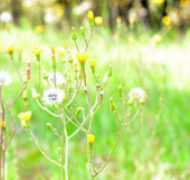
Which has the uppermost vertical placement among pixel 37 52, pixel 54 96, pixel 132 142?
pixel 37 52

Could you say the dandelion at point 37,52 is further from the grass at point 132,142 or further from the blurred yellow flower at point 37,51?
the grass at point 132,142

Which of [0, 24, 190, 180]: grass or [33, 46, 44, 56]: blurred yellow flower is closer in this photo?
[33, 46, 44, 56]: blurred yellow flower

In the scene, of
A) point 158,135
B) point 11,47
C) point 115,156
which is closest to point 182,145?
point 158,135

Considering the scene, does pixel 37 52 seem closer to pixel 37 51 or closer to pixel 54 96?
pixel 37 51

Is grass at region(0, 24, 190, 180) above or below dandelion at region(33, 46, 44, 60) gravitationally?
below

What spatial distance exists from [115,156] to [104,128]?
395mm

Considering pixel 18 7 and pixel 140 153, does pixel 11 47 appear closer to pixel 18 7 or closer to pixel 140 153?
pixel 140 153

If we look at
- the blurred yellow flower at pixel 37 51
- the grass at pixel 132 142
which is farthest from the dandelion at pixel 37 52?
the grass at pixel 132 142

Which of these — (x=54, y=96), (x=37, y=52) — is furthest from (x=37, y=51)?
(x=54, y=96)

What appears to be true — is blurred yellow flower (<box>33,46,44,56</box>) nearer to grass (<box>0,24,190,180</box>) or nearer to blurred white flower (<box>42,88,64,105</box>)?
blurred white flower (<box>42,88,64,105</box>)

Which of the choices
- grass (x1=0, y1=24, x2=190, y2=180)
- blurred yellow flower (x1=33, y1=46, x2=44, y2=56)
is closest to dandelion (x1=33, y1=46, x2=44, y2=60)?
blurred yellow flower (x1=33, y1=46, x2=44, y2=56)

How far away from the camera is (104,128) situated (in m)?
2.41

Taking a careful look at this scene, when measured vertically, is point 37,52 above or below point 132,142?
above

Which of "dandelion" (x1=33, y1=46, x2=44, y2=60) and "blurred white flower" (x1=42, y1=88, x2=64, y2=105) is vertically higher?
"dandelion" (x1=33, y1=46, x2=44, y2=60)
